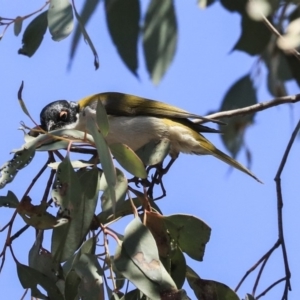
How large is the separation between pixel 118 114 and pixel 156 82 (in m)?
1.71

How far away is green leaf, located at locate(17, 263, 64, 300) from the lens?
2.10m

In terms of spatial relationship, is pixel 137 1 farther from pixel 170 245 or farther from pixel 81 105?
pixel 81 105

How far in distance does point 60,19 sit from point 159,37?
30 cm

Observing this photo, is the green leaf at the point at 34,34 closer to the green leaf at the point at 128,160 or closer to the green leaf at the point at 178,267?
the green leaf at the point at 128,160

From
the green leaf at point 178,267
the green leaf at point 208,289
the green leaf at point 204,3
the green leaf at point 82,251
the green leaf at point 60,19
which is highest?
the green leaf at point 60,19

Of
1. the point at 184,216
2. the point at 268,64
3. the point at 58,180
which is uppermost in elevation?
the point at 268,64

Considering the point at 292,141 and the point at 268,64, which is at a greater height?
the point at 268,64

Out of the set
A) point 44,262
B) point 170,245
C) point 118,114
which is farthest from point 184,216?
point 118,114

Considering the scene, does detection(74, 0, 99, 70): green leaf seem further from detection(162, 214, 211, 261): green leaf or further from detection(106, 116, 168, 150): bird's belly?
detection(106, 116, 168, 150): bird's belly

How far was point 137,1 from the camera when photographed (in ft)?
7.25

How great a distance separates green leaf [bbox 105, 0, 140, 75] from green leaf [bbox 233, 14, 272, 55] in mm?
323

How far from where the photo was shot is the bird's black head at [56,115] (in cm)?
367

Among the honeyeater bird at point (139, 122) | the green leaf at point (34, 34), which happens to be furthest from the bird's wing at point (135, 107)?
the green leaf at point (34, 34)

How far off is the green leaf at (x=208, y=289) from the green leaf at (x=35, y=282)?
35 cm
